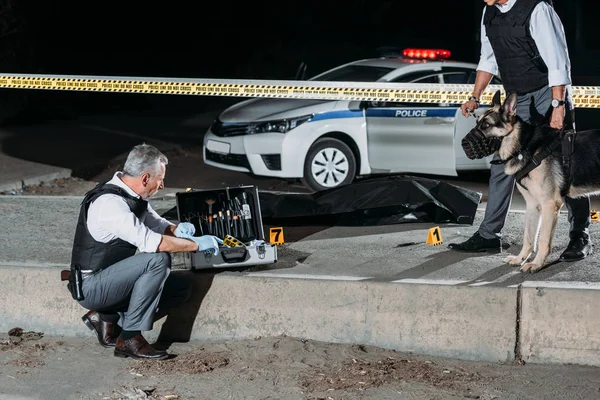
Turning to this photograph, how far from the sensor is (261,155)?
1052 centimetres

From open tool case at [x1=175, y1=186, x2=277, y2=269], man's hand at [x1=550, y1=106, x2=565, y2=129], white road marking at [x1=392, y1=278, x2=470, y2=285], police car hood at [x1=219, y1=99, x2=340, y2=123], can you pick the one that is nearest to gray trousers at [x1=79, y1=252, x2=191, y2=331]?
open tool case at [x1=175, y1=186, x2=277, y2=269]

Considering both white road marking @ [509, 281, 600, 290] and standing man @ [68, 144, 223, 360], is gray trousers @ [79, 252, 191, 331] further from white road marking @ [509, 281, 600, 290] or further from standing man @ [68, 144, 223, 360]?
white road marking @ [509, 281, 600, 290]

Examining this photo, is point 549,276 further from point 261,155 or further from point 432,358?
point 261,155

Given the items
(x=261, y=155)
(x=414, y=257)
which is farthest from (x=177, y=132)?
(x=414, y=257)

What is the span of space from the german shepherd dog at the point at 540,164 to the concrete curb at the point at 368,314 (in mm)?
699

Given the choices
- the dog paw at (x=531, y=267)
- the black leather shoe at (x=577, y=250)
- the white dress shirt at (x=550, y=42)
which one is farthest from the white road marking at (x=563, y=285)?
the white dress shirt at (x=550, y=42)

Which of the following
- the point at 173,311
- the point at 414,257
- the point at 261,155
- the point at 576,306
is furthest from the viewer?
the point at 261,155

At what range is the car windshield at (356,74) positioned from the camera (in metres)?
10.9

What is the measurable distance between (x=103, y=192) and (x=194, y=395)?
1.28 m

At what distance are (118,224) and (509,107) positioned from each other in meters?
2.44

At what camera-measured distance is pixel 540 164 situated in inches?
245

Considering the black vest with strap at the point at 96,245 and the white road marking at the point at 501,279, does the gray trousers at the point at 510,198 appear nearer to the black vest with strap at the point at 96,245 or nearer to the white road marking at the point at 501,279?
the white road marking at the point at 501,279

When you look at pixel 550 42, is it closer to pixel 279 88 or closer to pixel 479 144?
pixel 479 144

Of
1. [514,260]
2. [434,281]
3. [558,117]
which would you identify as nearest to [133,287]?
[434,281]
